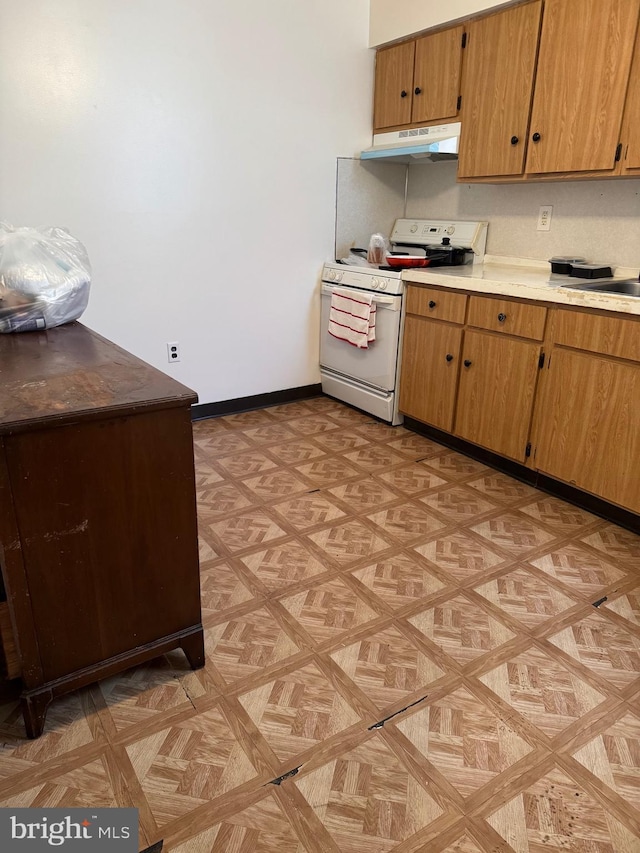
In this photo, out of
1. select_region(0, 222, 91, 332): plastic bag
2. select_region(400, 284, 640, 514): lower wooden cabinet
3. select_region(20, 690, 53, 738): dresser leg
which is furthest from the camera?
select_region(400, 284, 640, 514): lower wooden cabinet

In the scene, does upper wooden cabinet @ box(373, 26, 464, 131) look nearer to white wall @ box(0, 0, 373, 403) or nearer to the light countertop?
white wall @ box(0, 0, 373, 403)

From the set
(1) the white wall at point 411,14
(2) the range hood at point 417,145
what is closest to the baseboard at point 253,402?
(2) the range hood at point 417,145

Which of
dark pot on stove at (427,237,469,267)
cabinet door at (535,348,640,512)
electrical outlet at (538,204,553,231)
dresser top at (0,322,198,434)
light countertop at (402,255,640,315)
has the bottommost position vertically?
cabinet door at (535,348,640,512)

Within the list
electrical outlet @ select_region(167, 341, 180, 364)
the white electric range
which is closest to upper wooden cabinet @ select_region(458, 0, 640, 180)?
the white electric range

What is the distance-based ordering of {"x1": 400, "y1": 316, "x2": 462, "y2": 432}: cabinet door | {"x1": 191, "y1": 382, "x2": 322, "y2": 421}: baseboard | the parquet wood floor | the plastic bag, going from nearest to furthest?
the parquet wood floor
the plastic bag
{"x1": 400, "y1": 316, "x2": 462, "y2": 432}: cabinet door
{"x1": 191, "y1": 382, "x2": 322, "y2": 421}: baseboard

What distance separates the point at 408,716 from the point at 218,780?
49cm

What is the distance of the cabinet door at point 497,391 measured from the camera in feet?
8.70

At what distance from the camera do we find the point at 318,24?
11.0 feet

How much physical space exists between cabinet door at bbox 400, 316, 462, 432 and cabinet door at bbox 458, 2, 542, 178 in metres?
0.83

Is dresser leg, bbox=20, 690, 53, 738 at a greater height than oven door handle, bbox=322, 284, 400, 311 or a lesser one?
lesser

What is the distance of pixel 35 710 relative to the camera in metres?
1.40

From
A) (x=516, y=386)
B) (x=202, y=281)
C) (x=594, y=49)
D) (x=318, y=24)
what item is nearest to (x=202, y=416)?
(x=202, y=281)

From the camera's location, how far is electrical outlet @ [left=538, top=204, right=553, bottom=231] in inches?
122

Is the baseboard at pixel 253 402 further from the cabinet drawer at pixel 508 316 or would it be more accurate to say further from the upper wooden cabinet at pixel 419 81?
the upper wooden cabinet at pixel 419 81
